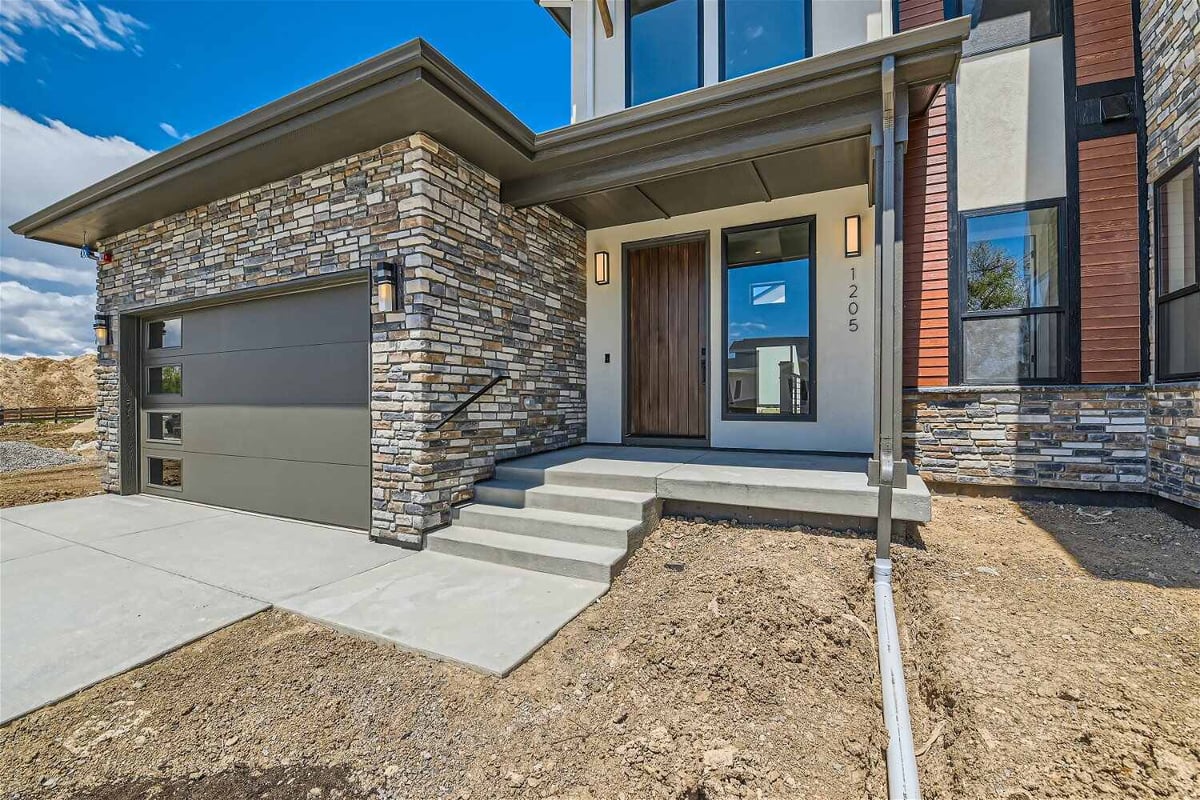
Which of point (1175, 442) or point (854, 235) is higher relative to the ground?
point (854, 235)

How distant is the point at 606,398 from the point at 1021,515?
396cm

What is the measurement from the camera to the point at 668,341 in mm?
5844

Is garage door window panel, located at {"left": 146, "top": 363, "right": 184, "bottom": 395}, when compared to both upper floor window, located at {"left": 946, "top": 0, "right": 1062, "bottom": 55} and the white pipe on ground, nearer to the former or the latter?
the white pipe on ground

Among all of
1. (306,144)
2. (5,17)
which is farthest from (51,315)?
(306,144)

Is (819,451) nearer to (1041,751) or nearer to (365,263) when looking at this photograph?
(1041,751)

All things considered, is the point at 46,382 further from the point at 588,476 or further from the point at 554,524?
the point at 554,524

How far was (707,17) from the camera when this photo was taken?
5.40 m

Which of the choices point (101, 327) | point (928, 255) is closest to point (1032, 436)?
point (928, 255)

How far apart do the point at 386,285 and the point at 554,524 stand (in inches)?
86.8

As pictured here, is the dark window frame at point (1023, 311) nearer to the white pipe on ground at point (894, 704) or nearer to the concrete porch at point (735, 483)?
the concrete porch at point (735, 483)

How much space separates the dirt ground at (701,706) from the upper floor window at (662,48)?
512 centimetres

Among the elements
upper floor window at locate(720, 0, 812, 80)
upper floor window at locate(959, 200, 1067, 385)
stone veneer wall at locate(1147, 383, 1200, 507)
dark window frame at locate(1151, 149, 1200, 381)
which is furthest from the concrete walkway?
upper floor window at locate(720, 0, 812, 80)

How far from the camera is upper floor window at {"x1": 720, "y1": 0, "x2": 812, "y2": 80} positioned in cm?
505

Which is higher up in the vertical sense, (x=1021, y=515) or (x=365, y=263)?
(x=365, y=263)
